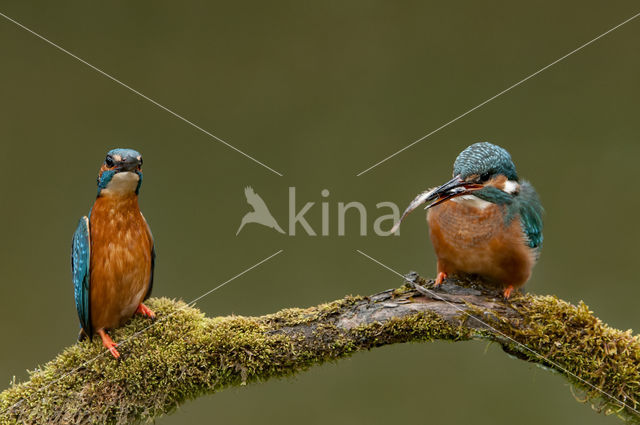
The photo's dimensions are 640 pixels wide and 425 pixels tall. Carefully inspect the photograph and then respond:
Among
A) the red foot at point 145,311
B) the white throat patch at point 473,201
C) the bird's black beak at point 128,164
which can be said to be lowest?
the red foot at point 145,311

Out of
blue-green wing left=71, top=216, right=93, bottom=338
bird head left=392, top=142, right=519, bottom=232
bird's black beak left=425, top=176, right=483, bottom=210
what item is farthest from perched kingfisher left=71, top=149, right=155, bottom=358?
bird's black beak left=425, top=176, right=483, bottom=210

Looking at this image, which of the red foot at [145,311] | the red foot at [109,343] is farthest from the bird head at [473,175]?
the red foot at [109,343]

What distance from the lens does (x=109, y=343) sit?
A: 2303 millimetres

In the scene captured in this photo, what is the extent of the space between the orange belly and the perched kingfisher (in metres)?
1.20

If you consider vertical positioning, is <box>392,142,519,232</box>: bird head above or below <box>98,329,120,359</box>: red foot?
above

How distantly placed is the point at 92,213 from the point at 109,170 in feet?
0.69

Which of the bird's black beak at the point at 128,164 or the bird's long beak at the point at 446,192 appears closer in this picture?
the bird's black beak at the point at 128,164

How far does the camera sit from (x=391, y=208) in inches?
168

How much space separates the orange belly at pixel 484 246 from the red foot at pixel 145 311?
1155 millimetres

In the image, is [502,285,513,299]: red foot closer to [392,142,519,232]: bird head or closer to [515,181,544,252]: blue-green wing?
[515,181,544,252]: blue-green wing

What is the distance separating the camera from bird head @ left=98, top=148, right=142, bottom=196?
2.31 m

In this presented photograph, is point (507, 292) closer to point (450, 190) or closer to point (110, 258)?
point (450, 190)

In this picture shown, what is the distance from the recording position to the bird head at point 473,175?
2512 millimetres

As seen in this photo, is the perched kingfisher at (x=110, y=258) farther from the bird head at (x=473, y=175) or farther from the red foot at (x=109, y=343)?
the bird head at (x=473, y=175)
